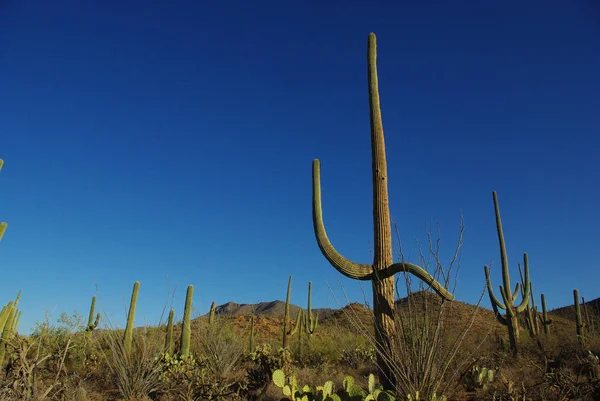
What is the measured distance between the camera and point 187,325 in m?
14.1

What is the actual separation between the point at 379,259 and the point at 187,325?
29.2 ft

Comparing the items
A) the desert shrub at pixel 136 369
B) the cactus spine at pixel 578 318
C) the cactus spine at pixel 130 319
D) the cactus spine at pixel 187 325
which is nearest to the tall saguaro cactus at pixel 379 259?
the desert shrub at pixel 136 369

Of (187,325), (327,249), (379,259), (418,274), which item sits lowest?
(187,325)

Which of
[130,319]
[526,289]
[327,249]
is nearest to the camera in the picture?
[327,249]

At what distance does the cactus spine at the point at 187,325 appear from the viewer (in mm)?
13509

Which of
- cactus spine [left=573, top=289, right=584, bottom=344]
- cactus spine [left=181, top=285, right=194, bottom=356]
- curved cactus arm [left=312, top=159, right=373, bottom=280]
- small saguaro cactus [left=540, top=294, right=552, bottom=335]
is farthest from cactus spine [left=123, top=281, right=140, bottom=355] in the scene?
small saguaro cactus [left=540, top=294, right=552, bottom=335]

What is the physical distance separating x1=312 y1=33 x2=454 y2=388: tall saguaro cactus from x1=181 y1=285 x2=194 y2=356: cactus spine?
7365 mm

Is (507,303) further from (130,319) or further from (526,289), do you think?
(130,319)

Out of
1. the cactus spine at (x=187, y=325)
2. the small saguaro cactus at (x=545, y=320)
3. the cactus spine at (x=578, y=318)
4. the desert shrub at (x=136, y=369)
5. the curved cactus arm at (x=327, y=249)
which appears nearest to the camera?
the curved cactus arm at (x=327, y=249)

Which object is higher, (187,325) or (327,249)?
(327,249)

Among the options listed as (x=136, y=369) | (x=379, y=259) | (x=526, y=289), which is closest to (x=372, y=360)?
(x=379, y=259)

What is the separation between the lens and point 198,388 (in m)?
7.98

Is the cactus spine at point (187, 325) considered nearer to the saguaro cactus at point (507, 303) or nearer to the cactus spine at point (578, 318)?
the saguaro cactus at point (507, 303)

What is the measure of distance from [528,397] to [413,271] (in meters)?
3.23
